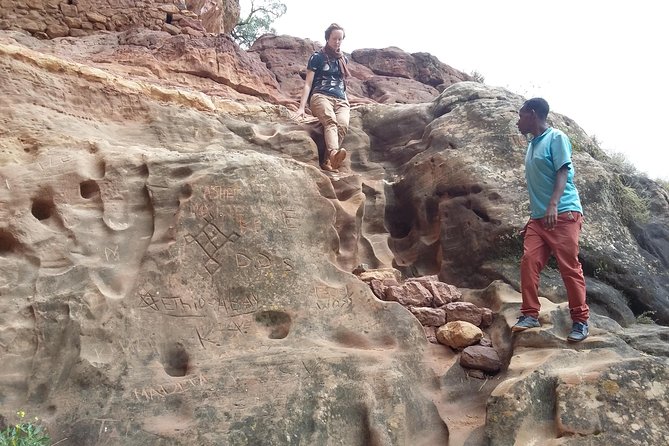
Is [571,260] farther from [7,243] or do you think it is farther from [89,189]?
[7,243]

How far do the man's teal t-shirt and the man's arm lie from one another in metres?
0.04

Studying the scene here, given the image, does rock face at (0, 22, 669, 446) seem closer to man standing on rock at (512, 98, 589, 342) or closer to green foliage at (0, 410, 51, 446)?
green foliage at (0, 410, 51, 446)

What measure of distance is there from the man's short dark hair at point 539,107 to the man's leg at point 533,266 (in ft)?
2.98

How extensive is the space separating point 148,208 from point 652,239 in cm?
512

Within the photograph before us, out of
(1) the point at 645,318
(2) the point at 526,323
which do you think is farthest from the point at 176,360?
(1) the point at 645,318

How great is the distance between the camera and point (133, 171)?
5336mm

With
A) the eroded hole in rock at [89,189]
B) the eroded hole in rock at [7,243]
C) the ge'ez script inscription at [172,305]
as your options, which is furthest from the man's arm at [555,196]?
the eroded hole in rock at [7,243]

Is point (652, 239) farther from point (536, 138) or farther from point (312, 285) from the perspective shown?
point (312, 285)

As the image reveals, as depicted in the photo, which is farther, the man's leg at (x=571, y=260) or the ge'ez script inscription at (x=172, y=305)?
the ge'ez script inscription at (x=172, y=305)

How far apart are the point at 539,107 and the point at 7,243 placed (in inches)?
174

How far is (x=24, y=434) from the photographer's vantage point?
3562 millimetres

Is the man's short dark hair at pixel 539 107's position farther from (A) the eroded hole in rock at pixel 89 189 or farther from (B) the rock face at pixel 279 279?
(A) the eroded hole in rock at pixel 89 189

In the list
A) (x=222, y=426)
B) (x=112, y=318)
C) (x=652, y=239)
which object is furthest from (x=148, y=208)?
(x=652, y=239)

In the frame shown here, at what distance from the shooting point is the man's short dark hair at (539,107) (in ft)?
15.8
